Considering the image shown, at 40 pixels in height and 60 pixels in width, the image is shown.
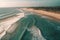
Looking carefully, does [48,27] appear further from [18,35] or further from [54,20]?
[18,35]

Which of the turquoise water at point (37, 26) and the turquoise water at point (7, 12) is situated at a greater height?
the turquoise water at point (7, 12)

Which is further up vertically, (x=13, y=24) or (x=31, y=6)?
(x=31, y=6)

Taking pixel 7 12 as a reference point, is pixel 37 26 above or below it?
below

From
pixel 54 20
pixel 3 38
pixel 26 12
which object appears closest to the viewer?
pixel 3 38

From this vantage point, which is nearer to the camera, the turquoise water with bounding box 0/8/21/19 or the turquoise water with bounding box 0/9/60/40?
the turquoise water with bounding box 0/9/60/40

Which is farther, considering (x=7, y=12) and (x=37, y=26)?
(x=7, y=12)

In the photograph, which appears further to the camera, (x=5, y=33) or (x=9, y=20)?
(x=9, y=20)

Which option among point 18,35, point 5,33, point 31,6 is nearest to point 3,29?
point 5,33

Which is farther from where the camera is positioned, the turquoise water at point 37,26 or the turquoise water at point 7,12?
the turquoise water at point 7,12

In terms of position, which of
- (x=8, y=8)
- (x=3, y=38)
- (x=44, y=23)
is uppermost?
(x=8, y=8)

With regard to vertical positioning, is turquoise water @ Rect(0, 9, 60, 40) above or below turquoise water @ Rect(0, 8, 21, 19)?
below

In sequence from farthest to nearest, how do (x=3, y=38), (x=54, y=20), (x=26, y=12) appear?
(x=26, y=12) < (x=54, y=20) < (x=3, y=38)
